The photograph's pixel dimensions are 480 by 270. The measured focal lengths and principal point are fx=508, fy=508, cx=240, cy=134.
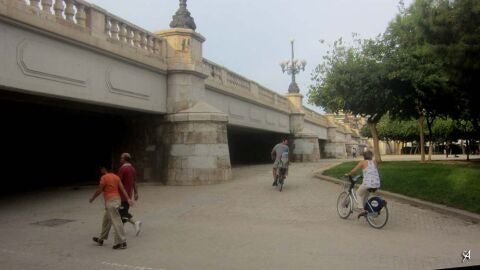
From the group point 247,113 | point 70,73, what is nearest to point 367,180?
point 70,73

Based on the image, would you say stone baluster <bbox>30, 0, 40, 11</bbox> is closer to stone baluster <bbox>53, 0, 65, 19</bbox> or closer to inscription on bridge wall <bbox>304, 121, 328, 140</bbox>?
stone baluster <bbox>53, 0, 65, 19</bbox>

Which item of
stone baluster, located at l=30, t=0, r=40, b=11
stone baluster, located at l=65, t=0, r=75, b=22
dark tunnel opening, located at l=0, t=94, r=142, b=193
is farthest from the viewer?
dark tunnel opening, located at l=0, t=94, r=142, b=193

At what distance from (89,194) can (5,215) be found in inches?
161

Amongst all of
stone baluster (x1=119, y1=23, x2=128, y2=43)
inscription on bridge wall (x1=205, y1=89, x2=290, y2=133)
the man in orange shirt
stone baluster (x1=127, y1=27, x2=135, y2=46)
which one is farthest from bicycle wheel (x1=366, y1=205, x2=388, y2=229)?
inscription on bridge wall (x1=205, y1=89, x2=290, y2=133)

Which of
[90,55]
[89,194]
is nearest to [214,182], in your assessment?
[89,194]

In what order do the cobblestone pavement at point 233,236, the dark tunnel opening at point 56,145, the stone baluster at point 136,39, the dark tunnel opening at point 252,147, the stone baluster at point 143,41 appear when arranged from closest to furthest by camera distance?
the cobblestone pavement at point 233,236 < the stone baluster at point 136,39 < the stone baluster at point 143,41 < the dark tunnel opening at point 56,145 < the dark tunnel opening at point 252,147

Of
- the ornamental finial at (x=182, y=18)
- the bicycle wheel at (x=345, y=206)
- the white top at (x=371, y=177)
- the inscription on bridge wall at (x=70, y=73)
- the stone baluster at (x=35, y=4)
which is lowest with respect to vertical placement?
the bicycle wheel at (x=345, y=206)

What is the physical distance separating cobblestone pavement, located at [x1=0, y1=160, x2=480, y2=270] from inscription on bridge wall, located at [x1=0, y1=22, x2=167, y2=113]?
116 inches

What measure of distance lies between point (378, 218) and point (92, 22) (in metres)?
9.09

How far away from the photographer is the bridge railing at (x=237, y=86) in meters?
21.8

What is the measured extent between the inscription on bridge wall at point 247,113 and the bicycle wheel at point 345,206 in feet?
35.5

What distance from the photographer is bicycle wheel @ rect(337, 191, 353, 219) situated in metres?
11.1

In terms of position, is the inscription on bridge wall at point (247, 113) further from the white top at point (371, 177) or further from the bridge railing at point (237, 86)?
the white top at point (371, 177)

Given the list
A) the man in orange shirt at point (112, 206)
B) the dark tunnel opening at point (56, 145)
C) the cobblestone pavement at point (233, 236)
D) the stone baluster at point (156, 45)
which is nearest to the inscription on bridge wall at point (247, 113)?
the stone baluster at point (156, 45)
